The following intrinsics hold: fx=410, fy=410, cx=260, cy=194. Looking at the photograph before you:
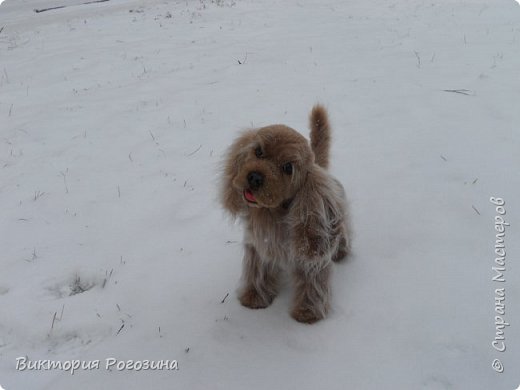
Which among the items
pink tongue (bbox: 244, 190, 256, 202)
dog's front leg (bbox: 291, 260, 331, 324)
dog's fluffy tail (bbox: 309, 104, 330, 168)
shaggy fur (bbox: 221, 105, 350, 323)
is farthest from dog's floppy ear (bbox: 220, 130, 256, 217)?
dog's fluffy tail (bbox: 309, 104, 330, 168)

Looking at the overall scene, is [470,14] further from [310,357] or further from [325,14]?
[310,357]

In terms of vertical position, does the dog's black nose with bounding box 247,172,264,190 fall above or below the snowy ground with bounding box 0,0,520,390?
above

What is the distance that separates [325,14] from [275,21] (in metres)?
1.22

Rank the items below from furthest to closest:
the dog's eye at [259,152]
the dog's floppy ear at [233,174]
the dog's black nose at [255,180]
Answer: the dog's floppy ear at [233,174]
the dog's eye at [259,152]
the dog's black nose at [255,180]

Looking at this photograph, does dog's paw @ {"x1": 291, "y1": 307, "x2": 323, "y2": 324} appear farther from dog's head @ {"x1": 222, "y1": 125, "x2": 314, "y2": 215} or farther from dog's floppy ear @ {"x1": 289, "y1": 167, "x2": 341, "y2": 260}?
dog's head @ {"x1": 222, "y1": 125, "x2": 314, "y2": 215}

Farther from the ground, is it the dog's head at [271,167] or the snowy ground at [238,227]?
the dog's head at [271,167]

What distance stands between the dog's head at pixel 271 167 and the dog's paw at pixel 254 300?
25.5 inches

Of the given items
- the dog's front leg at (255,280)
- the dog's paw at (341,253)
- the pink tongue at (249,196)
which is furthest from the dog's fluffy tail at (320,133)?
the pink tongue at (249,196)

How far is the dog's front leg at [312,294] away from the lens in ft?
7.71

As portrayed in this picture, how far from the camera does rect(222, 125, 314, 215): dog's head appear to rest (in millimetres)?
1991

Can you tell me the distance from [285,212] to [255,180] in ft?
1.02

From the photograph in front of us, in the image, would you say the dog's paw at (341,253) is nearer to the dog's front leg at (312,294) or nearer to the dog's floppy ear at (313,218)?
the dog's front leg at (312,294)

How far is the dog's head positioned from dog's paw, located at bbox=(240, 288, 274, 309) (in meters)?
0.65

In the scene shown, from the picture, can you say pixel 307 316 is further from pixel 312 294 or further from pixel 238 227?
pixel 238 227
